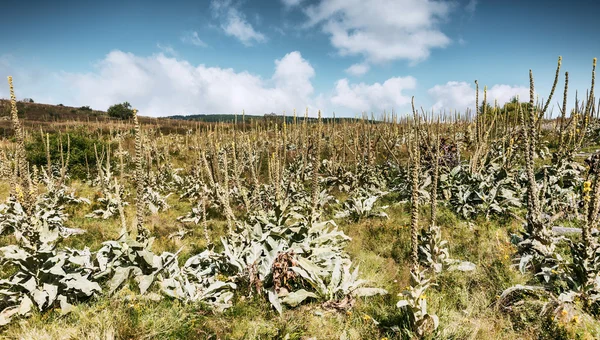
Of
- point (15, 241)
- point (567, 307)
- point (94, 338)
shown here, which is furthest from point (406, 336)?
point (15, 241)

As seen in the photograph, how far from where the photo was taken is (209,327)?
3.51 m

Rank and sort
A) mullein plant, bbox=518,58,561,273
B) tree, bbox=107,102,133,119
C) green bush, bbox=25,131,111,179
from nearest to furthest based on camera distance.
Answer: mullein plant, bbox=518,58,561,273 → green bush, bbox=25,131,111,179 → tree, bbox=107,102,133,119

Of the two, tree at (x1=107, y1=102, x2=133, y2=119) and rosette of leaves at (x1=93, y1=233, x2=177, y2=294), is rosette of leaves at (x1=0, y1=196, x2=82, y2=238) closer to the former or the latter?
rosette of leaves at (x1=93, y1=233, x2=177, y2=294)

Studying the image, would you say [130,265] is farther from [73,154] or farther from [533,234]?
[73,154]

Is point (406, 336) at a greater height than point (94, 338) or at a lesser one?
lesser

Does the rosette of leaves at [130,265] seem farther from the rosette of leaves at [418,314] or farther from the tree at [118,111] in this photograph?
the tree at [118,111]

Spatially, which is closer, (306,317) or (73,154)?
(306,317)

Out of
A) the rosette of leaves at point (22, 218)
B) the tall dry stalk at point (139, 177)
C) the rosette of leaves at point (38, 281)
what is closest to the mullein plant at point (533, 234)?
the tall dry stalk at point (139, 177)

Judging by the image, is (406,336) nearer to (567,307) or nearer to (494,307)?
(494,307)

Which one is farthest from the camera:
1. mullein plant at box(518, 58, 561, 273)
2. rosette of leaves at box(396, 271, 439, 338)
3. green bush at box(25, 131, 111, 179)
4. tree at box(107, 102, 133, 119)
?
tree at box(107, 102, 133, 119)

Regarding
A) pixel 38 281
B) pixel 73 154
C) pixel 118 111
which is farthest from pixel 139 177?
pixel 118 111

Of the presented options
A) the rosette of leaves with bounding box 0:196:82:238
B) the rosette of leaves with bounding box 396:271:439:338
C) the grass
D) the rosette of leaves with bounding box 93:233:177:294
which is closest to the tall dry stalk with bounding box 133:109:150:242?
the rosette of leaves with bounding box 93:233:177:294

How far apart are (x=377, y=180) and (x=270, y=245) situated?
7488 mm

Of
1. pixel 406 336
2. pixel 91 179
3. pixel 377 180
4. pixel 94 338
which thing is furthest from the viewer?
pixel 91 179
